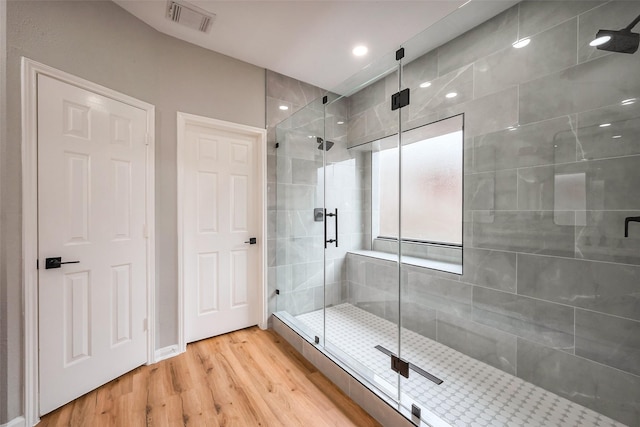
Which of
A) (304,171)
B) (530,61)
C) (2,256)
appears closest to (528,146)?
(530,61)

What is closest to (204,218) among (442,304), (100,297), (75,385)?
(100,297)

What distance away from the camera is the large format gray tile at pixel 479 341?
6.37 feet

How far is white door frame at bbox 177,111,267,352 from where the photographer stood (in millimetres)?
2311

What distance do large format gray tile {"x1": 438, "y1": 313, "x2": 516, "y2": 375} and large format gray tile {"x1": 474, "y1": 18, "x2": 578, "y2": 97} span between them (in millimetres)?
1878

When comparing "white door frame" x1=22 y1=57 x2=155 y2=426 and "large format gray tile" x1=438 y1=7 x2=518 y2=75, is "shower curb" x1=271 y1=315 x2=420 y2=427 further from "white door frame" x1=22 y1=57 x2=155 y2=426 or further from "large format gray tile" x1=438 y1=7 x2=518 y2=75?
"large format gray tile" x1=438 y1=7 x2=518 y2=75

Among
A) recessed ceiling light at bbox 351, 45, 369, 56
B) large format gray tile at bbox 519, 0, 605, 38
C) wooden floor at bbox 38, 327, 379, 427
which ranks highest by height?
recessed ceiling light at bbox 351, 45, 369, 56

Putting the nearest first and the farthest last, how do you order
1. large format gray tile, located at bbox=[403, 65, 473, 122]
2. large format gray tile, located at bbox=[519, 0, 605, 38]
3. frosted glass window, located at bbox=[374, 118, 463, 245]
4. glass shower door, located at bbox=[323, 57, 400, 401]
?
large format gray tile, located at bbox=[519, 0, 605, 38], large format gray tile, located at bbox=[403, 65, 473, 122], frosted glass window, located at bbox=[374, 118, 463, 245], glass shower door, located at bbox=[323, 57, 400, 401]

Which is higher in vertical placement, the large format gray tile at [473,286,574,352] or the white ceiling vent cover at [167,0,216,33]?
the white ceiling vent cover at [167,0,216,33]

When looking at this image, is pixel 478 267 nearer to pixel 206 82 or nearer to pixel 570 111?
pixel 570 111

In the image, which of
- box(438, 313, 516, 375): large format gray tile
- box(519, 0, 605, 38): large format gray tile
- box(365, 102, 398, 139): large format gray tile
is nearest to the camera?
box(519, 0, 605, 38): large format gray tile

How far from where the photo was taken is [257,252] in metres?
2.86

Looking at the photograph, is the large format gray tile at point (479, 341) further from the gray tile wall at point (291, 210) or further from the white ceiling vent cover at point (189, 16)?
the white ceiling vent cover at point (189, 16)

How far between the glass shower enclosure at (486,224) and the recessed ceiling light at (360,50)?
0.27 metres

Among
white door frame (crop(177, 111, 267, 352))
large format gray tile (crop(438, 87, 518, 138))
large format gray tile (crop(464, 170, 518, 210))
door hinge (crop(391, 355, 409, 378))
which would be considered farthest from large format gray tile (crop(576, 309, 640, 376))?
white door frame (crop(177, 111, 267, 352))
